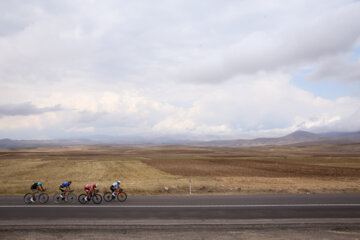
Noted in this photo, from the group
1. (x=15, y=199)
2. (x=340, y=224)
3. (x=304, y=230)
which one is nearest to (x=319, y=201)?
(x=340, y=224)

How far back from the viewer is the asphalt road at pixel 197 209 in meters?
12.7

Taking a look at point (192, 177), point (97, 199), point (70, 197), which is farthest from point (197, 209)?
point (192, 177)

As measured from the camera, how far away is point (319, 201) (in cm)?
1588

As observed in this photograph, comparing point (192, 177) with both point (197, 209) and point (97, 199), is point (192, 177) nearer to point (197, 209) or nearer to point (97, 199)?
point (97, 199)

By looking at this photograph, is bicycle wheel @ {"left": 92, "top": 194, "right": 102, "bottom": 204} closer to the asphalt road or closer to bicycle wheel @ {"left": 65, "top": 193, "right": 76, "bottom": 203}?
the asphalt road

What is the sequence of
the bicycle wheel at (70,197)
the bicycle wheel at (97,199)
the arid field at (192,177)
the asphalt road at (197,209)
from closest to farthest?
the asphalt road at (197,209), the bicycle wheel at (97,199), the bicycle wheel at (70,197), the arid field at (192,177)

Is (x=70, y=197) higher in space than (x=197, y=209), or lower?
higher

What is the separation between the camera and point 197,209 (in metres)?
14.0

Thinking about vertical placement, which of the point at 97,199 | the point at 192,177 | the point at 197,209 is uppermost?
the point at 97,199

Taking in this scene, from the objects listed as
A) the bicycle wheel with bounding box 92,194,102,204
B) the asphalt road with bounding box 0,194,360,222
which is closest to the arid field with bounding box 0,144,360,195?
the asphalt road with bounding box 0,194,360,222

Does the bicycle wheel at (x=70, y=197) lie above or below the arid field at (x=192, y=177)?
above

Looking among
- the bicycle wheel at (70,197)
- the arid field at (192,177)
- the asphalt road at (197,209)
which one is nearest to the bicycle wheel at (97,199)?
the asphalt road at (197,209)

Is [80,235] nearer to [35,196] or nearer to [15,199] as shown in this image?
[35,196]

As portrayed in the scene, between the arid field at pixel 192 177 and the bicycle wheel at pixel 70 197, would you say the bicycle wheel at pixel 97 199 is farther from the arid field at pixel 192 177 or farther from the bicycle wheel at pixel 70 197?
the arid field at pixel 192 177
